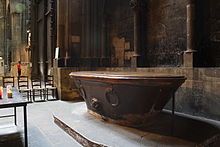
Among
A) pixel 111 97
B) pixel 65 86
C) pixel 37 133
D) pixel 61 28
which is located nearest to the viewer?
pixel 111 97

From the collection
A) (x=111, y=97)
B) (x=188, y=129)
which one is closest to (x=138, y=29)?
(x=111, y=97)

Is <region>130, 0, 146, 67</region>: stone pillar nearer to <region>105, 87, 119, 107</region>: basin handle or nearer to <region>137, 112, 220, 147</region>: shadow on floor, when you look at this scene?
<region>137, 112, 220, 147</region>: shadow on floor

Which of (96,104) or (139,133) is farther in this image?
(96,104)

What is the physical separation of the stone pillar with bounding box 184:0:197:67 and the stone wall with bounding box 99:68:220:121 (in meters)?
0.20

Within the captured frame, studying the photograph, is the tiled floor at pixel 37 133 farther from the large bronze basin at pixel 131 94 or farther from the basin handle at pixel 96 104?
the large bronze basin at pixel 131 94

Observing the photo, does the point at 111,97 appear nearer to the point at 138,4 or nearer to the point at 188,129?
the point at 188,129

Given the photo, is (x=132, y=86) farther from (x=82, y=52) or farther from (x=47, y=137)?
(x=82, y=52)

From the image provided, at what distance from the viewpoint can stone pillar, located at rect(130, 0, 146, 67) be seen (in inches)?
206

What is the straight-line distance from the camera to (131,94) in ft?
A: 8.88

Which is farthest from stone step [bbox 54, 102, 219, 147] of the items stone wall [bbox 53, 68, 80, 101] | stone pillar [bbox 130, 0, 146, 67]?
stone wall [bbox 53, 68, 80, 101]

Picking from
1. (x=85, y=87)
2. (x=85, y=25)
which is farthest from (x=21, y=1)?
(x=85, y=87)

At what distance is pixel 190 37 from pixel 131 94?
7.19 ft

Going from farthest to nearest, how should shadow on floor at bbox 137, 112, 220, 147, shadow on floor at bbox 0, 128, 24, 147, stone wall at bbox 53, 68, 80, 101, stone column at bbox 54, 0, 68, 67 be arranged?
stone column at bbox 54, 0, 68, 67 < stone wall at bbox 53, 68, 80, 101 < shadow on floor at bbox 0, 128, 24, 147 < shadow on floor at bbox 137, 112, 220, 147

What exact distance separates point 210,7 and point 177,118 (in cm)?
245
